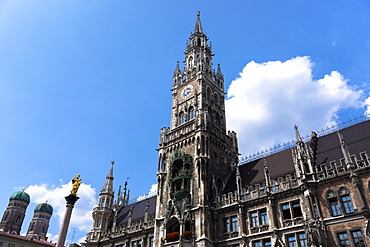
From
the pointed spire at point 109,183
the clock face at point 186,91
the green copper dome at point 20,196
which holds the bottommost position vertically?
the pointed spire at point 109,183

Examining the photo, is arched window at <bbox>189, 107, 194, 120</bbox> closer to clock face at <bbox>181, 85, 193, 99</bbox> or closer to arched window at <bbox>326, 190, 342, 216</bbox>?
clock face at <bbox>181, 85, 193, 99</bbox>

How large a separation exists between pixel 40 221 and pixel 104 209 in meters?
85.4

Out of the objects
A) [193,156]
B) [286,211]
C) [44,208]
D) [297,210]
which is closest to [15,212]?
[44,208]

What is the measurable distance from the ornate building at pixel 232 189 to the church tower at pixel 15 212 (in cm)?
8110

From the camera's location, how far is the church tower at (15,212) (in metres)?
113

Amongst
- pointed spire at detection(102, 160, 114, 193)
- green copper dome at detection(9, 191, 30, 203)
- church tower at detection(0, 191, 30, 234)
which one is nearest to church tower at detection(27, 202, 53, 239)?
church tower at detection(0, 191, 30, 234)

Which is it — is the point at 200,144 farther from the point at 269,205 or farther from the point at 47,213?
the point at 47,213

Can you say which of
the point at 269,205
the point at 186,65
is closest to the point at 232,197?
the point at 269,205

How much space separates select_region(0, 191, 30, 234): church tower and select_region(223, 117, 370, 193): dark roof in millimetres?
105978

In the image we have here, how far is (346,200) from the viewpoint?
27.9 m

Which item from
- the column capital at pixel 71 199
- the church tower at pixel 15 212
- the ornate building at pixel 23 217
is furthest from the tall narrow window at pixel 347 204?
the church tower at pixel 15 212

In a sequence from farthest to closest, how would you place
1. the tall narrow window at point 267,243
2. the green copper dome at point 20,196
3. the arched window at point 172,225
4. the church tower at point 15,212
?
the green copper dome at point 20,196
the church tower at point 15,212
the arched window at point 172,225
the tall narrow window at point 267,243

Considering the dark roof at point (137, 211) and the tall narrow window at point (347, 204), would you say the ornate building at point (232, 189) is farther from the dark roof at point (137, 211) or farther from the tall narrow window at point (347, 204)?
the dark roof at point (137, 211)

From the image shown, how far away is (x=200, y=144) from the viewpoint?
40.4 metres
